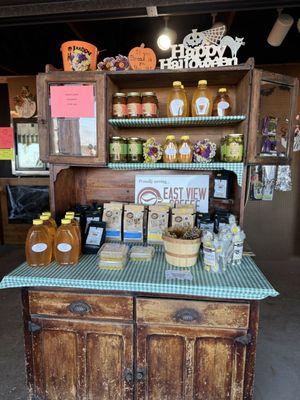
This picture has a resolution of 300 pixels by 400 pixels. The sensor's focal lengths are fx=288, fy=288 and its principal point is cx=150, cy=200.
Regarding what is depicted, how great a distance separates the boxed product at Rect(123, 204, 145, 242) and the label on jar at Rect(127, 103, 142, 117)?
536 millimetres

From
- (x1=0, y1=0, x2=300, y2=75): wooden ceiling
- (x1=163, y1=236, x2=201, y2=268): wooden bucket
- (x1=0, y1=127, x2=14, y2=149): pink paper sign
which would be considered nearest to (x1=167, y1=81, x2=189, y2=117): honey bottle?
(x1=163, y1=236, x2=201, y2=268): wooden bucket

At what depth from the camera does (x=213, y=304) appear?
1231mm

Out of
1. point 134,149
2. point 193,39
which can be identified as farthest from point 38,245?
point 193,39

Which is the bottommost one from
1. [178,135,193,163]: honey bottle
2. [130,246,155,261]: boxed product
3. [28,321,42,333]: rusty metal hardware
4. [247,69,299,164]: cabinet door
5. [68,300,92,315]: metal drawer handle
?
[28,321,42,333]: rusty metal hardware

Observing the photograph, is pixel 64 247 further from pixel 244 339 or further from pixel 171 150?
pixel 244 339

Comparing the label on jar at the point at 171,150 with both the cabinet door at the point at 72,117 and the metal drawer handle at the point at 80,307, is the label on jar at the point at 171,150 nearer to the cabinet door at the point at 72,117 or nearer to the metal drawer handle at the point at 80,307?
the cabinet door at the point at 72,117

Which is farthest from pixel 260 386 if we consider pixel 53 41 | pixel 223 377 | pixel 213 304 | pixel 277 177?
pixel 53 41

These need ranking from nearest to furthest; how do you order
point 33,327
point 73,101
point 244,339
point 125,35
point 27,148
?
point 244,339
point 33,327
point 73,101
point 125,35
point 27,148

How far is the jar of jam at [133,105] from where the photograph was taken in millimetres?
1517

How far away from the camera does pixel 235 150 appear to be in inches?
56.2

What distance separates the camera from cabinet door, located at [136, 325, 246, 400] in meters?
1.24

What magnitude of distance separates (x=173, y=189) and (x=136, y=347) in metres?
0.91

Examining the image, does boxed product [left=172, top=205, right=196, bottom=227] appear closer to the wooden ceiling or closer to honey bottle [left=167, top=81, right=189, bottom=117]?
honey bottle [left=167, top=81, right=189, bottom=117]

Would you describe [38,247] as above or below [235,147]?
below
